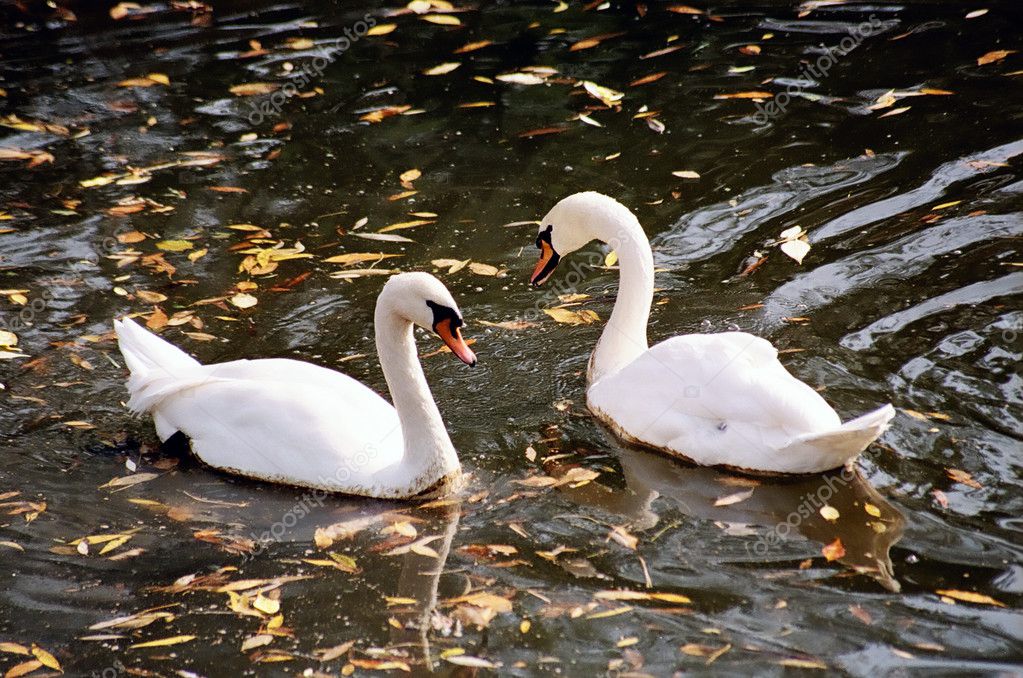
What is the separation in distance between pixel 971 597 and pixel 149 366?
4.11 metres

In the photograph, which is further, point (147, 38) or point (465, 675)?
point (147, 38)

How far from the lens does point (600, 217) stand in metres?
6.47

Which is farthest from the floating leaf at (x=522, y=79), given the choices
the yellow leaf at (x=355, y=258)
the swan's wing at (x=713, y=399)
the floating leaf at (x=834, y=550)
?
the floating leaf at (x=834, y=550)

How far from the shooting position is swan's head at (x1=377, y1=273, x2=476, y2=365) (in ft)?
17.4

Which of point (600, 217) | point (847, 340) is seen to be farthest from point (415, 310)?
point (847, 340)

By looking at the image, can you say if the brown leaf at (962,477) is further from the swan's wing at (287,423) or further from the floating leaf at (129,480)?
the floating leaf at (129,480)

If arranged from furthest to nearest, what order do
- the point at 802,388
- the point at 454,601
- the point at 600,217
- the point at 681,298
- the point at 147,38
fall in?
the point at 147,38, the point at 681,298, the point at 600,217, the point at 802,388, the point at 454,601

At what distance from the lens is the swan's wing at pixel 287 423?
5582 millimetres

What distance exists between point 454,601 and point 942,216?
4496 mm

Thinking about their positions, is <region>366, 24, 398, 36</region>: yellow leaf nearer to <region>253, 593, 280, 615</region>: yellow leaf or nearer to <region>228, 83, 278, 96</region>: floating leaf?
<region>228, 83, 278, 96</region>: floating leaf

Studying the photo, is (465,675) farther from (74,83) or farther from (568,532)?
(74,83)

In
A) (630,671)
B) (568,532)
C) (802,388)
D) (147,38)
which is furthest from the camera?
(147,38)

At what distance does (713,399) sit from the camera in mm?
5562

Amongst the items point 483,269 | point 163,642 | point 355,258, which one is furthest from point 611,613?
point 355,258
